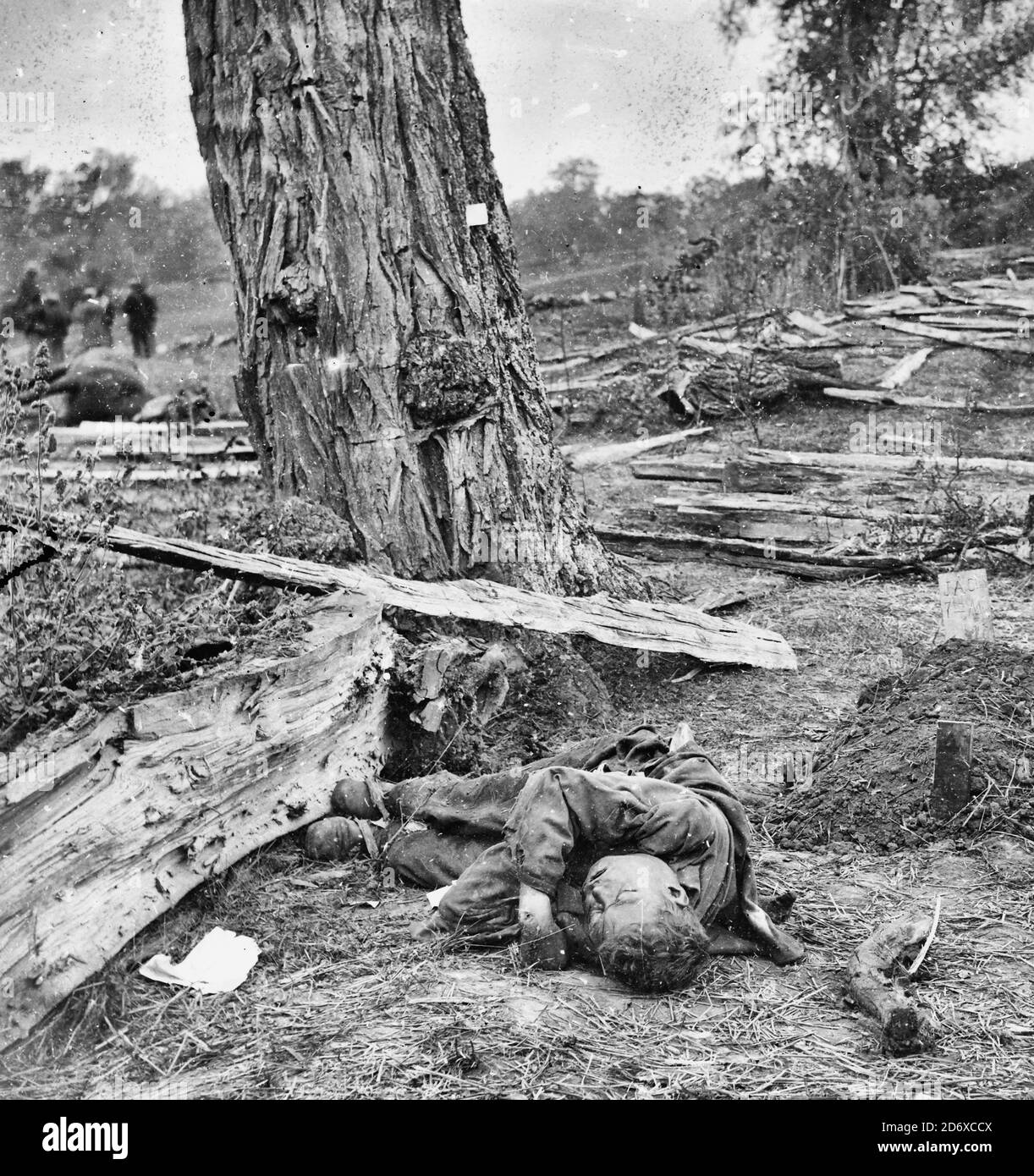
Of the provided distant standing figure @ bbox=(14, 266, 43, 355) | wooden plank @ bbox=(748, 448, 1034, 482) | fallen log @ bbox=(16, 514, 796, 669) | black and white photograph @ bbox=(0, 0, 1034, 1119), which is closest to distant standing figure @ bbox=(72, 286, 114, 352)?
black and white photograph @ bbox=(0, 0, 1034, 1119)

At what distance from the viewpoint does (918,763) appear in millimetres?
3439

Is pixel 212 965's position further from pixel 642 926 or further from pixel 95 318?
pixel 95 318

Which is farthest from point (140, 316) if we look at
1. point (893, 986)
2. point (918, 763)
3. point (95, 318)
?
point (893, 986)

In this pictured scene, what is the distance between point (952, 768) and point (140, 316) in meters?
5.62

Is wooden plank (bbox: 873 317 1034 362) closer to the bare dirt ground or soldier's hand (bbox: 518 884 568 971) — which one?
the bare dirt ground

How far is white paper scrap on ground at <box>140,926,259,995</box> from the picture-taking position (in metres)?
2.50

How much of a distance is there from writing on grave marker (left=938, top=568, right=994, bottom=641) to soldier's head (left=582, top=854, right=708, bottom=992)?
2.54 meters

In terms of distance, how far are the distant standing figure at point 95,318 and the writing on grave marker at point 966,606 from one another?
5150 millimetres

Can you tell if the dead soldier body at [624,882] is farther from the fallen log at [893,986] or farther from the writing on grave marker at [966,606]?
the writing on grave marker at [966,606]

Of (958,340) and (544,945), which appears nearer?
(544,945)

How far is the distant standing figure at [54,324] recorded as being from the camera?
6.73 meters

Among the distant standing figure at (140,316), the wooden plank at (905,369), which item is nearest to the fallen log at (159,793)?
the distant standing figure at (140,316)
